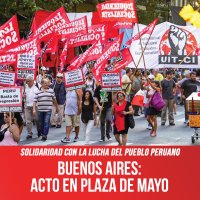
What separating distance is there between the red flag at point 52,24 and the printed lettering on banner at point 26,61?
197 centimetres

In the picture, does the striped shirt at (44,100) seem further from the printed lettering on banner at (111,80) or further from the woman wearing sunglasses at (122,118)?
the woman wearing sunglasses at (122,118)

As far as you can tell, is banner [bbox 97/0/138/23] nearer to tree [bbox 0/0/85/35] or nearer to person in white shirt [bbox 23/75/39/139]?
person in white shirt [bbox 23/75/39/139]

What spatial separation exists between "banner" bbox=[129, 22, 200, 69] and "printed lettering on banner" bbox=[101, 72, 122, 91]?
2.59 metres

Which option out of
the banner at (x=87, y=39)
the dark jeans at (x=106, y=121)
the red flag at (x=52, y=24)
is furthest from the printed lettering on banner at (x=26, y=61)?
the banner at (x=87, y=39)

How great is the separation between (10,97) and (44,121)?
3035 millimetres

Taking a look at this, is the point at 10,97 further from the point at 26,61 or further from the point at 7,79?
the point at 26,61

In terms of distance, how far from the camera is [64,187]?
6090 mm

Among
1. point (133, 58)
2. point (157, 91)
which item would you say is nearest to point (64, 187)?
point (157, 91)

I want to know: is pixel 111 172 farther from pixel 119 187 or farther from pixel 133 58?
pixel 133 58

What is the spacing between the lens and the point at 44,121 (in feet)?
50.1

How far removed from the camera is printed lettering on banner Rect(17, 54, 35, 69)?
16.1 m

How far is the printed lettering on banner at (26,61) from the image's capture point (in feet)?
52.9

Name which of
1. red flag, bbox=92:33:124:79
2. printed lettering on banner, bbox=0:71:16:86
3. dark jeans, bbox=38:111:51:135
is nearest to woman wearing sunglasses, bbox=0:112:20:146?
printed lettering on banner, bbox=0:71:16:86

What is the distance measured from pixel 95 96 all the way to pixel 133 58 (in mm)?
3325
